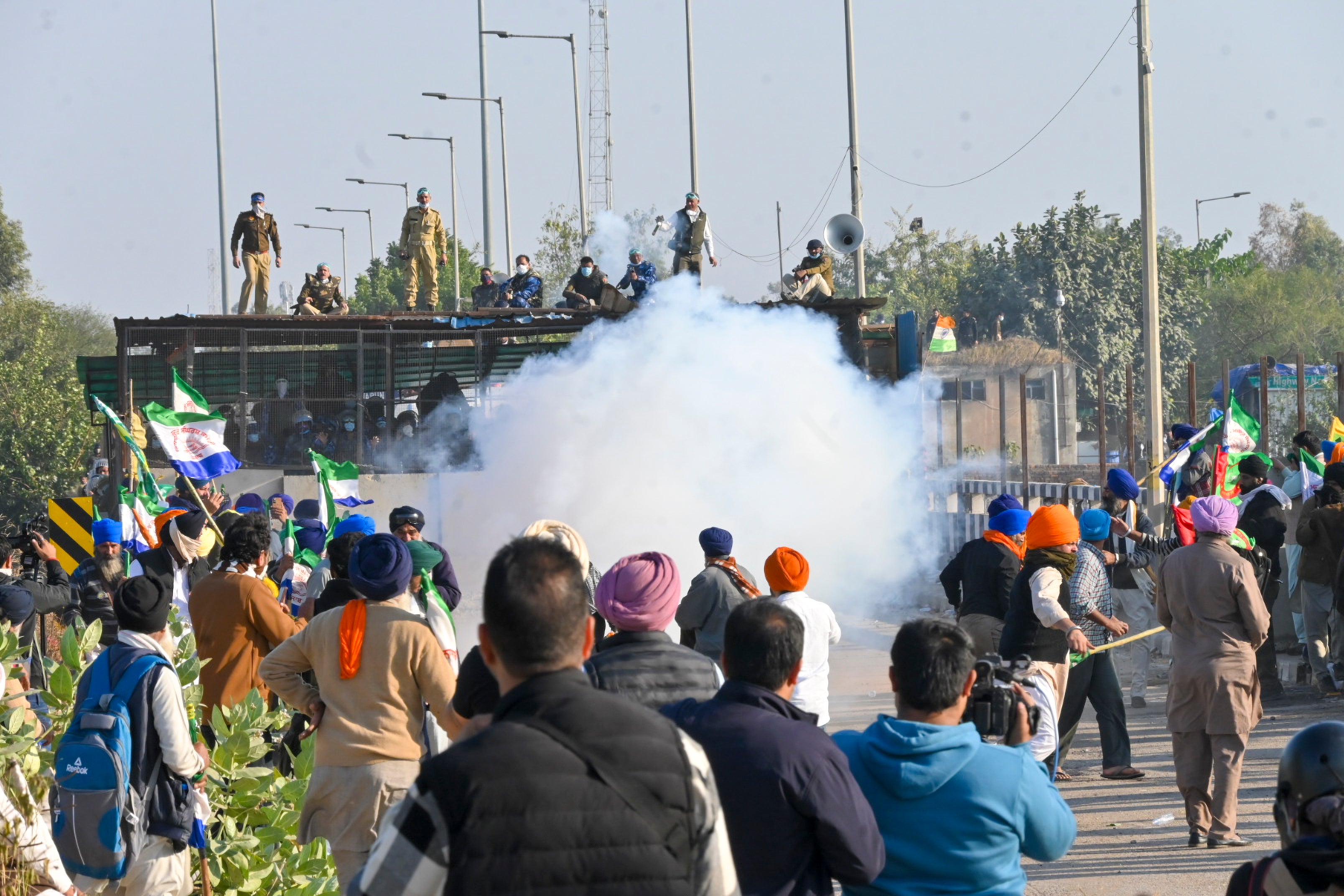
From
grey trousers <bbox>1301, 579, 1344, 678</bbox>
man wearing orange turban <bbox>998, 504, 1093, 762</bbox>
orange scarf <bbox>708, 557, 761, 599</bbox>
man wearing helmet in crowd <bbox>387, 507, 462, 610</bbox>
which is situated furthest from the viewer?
grey trousers <bbox>1301, 579, 1344, 678</bbox>

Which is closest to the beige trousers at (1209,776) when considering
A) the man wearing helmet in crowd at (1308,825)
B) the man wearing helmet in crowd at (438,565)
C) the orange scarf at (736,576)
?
the orange scarf at (736,576)

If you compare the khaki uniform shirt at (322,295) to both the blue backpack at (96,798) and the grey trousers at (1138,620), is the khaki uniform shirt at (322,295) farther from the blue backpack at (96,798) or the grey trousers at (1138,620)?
the blue backpack at (96,798)

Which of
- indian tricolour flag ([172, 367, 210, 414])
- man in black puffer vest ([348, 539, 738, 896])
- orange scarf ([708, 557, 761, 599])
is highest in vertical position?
indian tricolour flag ([172, 367, 210, 414])

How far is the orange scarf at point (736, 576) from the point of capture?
7062mm

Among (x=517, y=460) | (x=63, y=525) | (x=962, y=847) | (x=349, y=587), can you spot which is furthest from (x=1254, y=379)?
(x=962, y=847)

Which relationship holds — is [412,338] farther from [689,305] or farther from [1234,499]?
[1234,499]

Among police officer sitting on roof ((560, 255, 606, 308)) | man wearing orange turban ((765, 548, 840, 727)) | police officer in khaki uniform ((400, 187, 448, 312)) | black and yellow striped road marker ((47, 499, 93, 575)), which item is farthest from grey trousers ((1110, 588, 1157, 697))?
police officer in khaki uniform ((400, 187, 448, 312))

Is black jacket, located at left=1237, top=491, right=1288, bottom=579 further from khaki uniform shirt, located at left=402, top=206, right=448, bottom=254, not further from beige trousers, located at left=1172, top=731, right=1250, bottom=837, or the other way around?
khaki uniform shirt, located at left=402, top=206, right=448, bottom=254

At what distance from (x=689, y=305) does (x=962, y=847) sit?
15282 mm

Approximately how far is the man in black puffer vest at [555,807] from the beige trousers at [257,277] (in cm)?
1886

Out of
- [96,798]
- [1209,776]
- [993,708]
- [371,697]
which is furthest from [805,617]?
[96,798]

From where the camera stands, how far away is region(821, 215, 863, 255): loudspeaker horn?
66.1ft

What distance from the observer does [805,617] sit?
643 cm

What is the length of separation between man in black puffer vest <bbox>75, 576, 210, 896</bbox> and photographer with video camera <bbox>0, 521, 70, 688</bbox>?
7.25 feet
